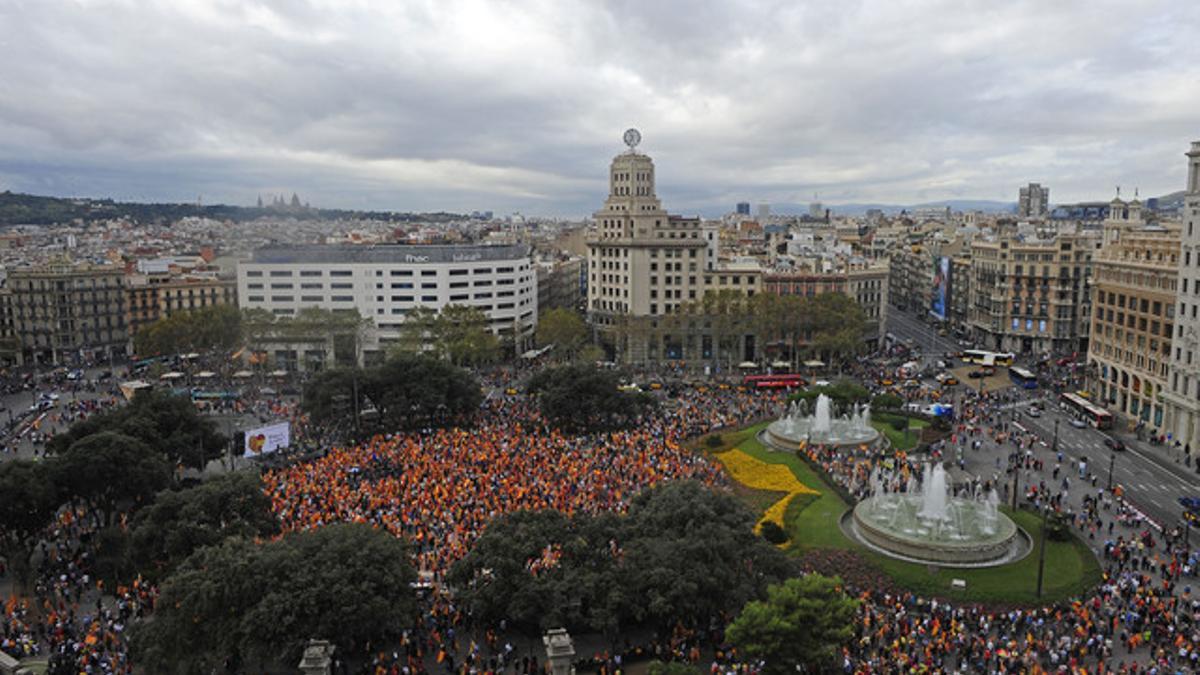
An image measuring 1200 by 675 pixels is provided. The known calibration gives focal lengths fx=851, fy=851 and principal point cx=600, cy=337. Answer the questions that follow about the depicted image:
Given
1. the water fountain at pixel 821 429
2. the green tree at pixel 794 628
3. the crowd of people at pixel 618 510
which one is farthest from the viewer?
the water fountain at pixel 821 429

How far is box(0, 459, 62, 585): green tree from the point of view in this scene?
134 ft

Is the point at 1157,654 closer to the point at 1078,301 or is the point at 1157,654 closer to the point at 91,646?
the point at 91,646

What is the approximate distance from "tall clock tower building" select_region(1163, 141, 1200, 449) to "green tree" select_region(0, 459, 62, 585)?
73.2 m

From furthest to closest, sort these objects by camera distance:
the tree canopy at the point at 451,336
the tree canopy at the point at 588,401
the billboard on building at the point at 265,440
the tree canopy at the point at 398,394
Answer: the tree canopy at the point at 451,336, the tree canopy at the point at 398,394, the tree canopy at the point at 588,401, the billboard on building at the point at 265,440

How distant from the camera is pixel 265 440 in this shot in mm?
57531

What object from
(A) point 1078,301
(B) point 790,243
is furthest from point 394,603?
(B) point 790,243

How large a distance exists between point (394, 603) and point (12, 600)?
18.7 metres

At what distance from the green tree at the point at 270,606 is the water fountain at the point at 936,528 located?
23865 mm

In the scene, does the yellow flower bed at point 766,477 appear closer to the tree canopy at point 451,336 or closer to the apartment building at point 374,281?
the tree canopy at point 451,336

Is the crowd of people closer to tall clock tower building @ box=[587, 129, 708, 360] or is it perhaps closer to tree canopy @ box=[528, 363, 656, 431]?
tree canopy @ box=[528, 363, 656, 431]

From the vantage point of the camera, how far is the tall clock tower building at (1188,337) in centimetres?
6269

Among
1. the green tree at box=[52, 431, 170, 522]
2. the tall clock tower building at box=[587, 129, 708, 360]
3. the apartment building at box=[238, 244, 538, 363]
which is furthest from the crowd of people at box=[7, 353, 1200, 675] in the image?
the apartment building at box=[238, 244, 538, 363]

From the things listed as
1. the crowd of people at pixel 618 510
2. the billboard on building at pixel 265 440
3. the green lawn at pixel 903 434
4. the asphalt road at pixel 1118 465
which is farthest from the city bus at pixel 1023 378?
the billboard on building at pixel 265 440

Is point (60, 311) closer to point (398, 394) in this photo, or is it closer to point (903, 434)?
point (398, 394)
